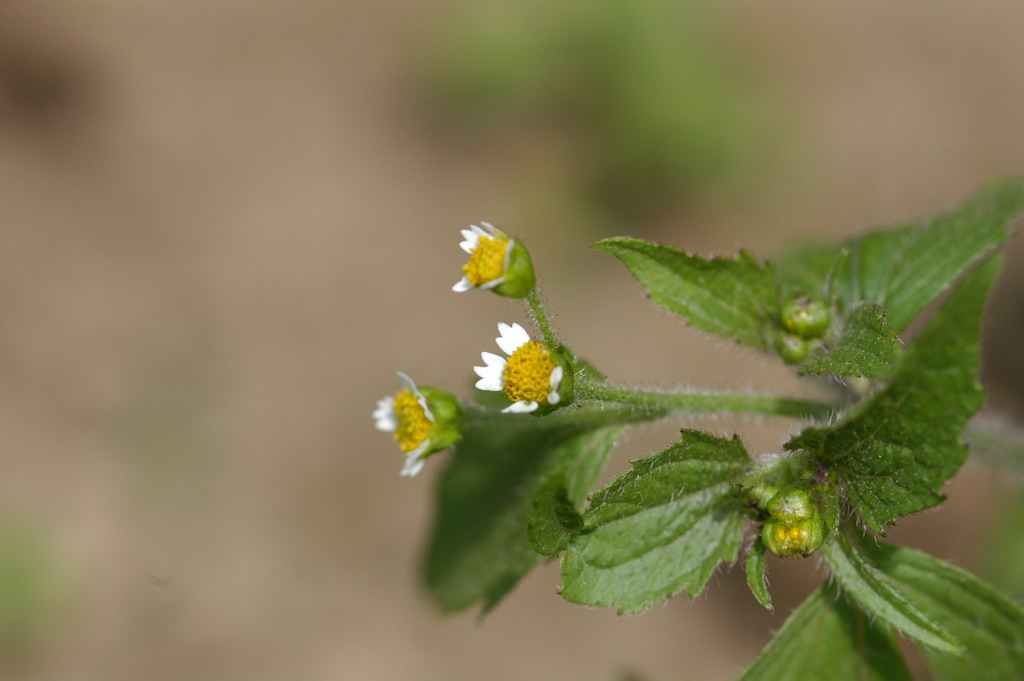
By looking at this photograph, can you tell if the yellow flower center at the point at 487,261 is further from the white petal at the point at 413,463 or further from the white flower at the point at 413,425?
the white petal at the point at 413,463

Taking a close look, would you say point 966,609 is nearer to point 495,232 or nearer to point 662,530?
point 662,530

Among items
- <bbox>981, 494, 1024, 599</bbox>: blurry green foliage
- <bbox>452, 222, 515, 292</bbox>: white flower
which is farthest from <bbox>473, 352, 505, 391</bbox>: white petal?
<bbox>981, 494, 1024, 599</bbox>: blurry green foliage

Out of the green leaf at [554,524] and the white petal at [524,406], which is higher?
the white petal at [524,406]

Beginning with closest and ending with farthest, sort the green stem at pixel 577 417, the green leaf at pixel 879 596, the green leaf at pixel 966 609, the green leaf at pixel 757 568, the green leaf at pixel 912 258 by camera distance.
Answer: the green leaf at pixel 879 596, the green leaf at pixel 757 568, the green leaf at pixel 966 609, the green stem at pixel 577 417, the green leaf at pixel 912 258

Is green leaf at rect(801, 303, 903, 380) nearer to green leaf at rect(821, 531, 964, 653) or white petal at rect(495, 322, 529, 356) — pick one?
green leaf at rect(821, 531, 964, 653)

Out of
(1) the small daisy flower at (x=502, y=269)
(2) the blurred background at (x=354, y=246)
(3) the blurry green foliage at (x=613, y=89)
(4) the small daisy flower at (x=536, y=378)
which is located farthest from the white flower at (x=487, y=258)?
(3) the blurry green foliage at (x=613, y=89)

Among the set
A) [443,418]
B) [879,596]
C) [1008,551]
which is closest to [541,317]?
[443,418]

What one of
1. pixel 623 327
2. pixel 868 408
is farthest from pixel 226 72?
pixel 868 408
